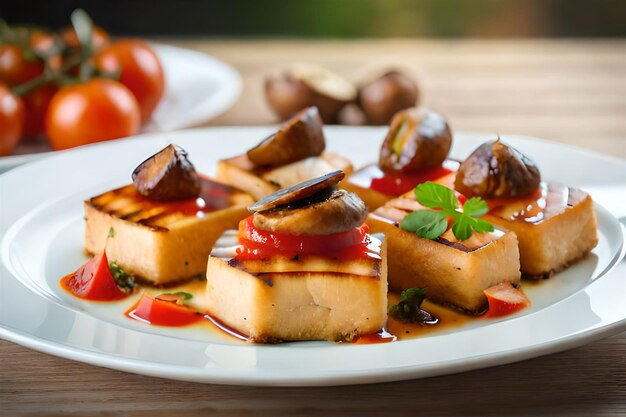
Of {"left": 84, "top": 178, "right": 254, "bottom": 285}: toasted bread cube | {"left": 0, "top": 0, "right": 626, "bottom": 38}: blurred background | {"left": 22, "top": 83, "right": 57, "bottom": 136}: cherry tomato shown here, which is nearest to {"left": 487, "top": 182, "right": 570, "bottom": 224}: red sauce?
{"left": 84, "top": 178, "right": 254, "bottom": 285}: toasted bread cube

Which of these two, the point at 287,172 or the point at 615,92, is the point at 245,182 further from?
the point at 615,92

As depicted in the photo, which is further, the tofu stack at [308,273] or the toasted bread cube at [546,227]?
the toasted bread cube at [546,227]

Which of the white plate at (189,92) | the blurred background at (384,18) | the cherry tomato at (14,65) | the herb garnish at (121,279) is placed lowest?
the blurred background at (384,18)

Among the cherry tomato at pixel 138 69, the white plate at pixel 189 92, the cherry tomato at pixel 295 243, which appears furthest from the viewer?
the cherry tomato at pixel 138 69

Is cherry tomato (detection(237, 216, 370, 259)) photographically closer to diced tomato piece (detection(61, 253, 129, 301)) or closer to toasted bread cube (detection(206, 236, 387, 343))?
toasted bread cube (detection(206, 236, 387, 343))

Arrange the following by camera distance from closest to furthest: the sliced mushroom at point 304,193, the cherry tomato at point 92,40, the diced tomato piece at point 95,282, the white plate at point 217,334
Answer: the white plate at point 217,334 < the sliced mushroom at point 304,193 < the diced tomato piece at point 95,282 < the cherry tomato at point 92,40

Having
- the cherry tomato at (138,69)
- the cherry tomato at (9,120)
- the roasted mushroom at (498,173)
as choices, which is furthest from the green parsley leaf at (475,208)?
the cherry tomato at (138,69)

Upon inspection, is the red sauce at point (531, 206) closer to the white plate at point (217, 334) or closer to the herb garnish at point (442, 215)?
the herb garnish at point (442, 215)

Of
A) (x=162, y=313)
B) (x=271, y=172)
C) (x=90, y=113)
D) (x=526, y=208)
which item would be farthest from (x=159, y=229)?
(x=90, y=113)
